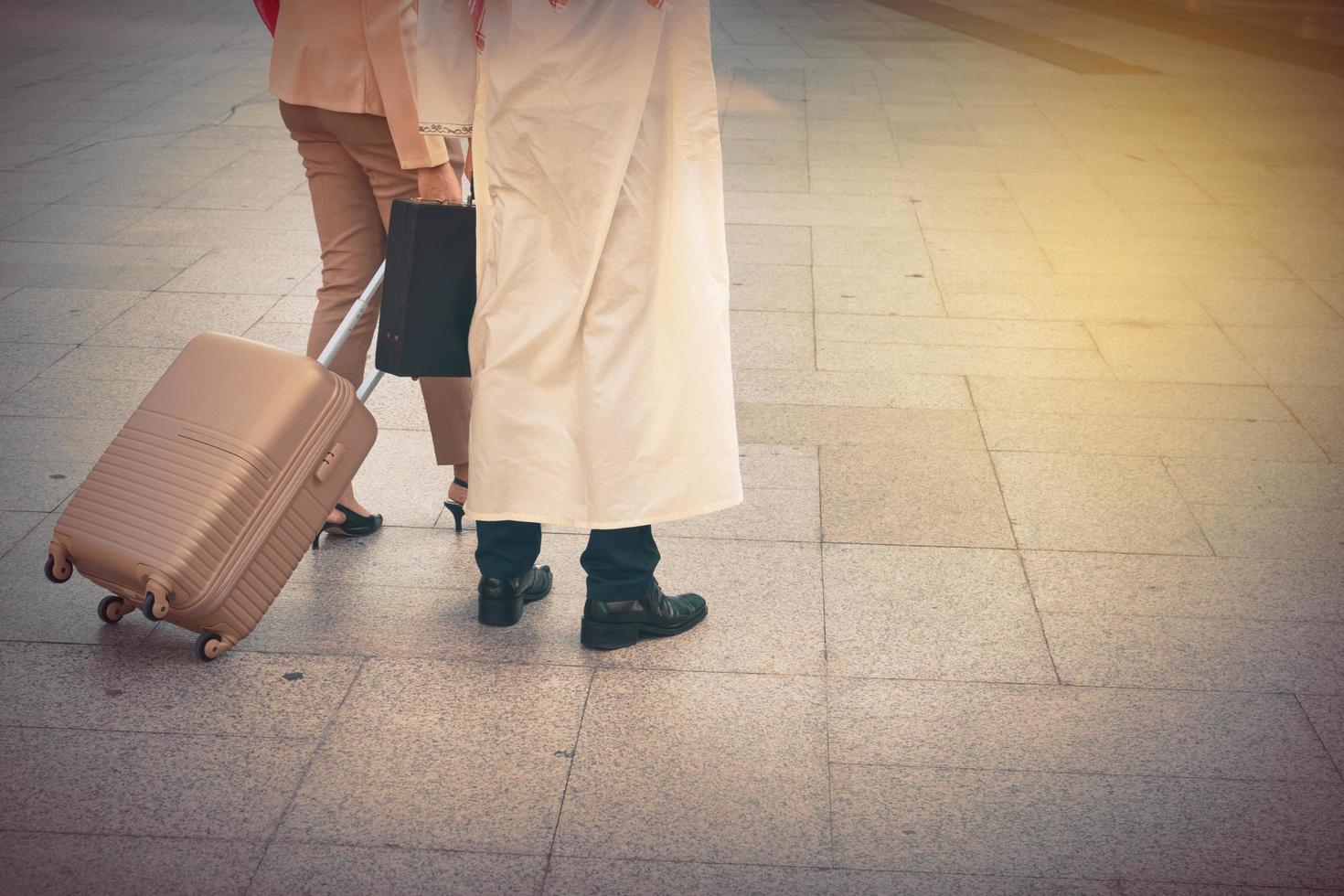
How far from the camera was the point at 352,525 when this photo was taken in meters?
3.58

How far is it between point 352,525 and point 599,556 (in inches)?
35.7

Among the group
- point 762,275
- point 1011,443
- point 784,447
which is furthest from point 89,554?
point 762,275

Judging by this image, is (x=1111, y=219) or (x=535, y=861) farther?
(x=1111, y=219)

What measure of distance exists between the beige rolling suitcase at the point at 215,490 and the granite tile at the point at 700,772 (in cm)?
79

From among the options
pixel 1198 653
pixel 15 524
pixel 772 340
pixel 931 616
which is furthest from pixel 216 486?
pixel 772 340

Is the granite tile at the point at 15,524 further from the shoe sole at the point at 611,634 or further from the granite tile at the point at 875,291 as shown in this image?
the granite tile at the point at 875,291

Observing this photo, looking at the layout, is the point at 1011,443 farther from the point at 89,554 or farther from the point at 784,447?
the point at 89,554

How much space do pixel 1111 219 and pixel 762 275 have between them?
2198 millimetres

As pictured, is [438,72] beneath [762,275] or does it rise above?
above

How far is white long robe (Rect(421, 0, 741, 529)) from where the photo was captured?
264cm

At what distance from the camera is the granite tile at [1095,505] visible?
360cm

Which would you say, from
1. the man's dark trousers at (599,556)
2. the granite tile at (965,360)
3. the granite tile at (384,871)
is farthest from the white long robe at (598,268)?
the granite tile at (965,360)

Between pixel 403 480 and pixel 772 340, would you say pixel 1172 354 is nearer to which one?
pixel 772 340

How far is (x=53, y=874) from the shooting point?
230 centimetres
